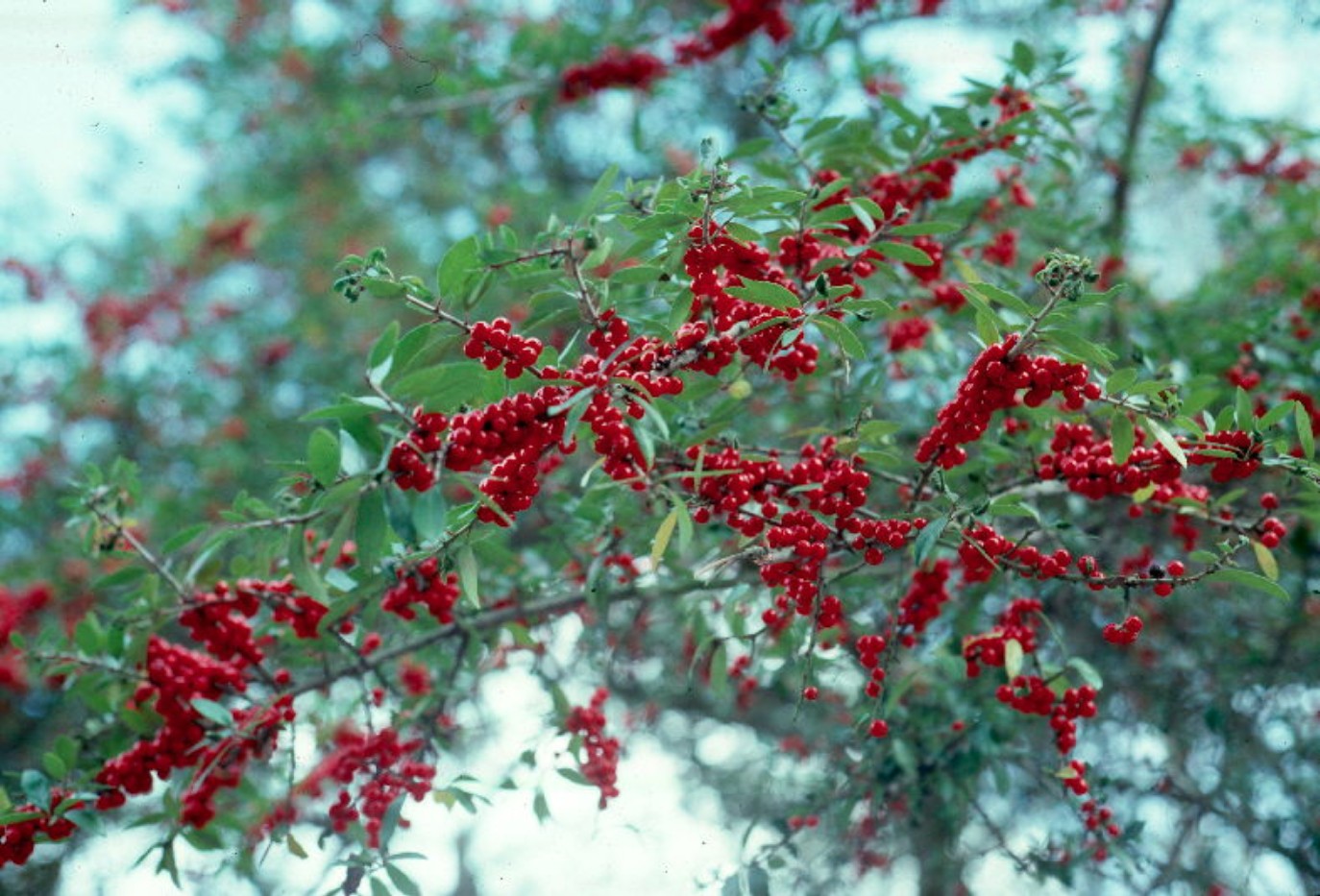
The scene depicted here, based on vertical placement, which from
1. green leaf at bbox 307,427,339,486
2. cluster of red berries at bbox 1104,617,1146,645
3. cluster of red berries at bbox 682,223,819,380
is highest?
cluster of red berries at bbox 682,223,819,380

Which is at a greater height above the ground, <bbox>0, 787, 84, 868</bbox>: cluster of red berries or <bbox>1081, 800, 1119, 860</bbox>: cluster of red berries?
<bbox>1081, 800, 1119, 860</bbox>: cluster of red berries

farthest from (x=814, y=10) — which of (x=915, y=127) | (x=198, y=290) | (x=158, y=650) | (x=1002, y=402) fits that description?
(x=198, y=290)

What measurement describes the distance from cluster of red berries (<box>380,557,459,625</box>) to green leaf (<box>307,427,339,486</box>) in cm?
80

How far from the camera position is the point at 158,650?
2.57 meters

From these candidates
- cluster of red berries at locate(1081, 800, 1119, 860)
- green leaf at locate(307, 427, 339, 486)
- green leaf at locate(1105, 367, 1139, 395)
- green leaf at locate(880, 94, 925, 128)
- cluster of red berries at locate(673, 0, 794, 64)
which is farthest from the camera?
cluster of red berries at locate(673, 0, 794, 64)

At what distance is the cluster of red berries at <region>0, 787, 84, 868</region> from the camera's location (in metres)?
2.33

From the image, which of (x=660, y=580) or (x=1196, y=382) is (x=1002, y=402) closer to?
(x=1196, y=382)

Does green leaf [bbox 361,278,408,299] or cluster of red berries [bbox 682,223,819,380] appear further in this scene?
cluster of red berries [bbox 682,223,819,380]

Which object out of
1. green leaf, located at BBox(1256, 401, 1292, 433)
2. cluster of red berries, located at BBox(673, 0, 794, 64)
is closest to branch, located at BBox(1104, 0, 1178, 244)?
cluster of red berries, located at BBox(673, 0, 794, 64)

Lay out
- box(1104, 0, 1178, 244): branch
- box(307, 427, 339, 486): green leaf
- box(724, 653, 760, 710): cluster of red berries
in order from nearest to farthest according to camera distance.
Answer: box(307, 427, 339, 486): green leaf < box(724, 653, 760, 710): cluster of red berries < box(1104, 0, 1178, 244): branch

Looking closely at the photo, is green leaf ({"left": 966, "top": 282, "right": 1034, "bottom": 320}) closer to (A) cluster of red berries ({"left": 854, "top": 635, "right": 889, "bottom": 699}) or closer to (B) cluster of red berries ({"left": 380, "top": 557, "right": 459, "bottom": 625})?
(A) cluster of red berries ({"left": 854, "top": 635, "right": 889, "bottom": 699})

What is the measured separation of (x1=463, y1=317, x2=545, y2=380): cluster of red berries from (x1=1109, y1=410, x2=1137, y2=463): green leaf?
1.10m

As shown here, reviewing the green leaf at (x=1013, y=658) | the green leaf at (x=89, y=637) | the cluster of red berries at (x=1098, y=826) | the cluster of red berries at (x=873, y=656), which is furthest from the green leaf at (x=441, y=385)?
the cluster of red berries at (x=1098, y=826)

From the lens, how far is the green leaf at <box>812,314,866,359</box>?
1880 mm
